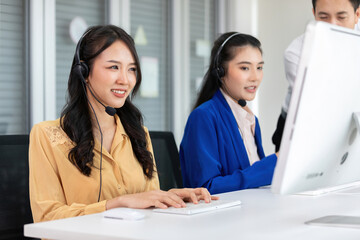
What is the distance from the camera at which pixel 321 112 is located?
1082mm

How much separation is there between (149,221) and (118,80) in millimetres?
741

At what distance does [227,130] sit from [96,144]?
0.65m

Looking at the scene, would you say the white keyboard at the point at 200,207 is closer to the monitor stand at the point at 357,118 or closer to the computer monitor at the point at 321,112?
the computer monitor at the point at 321,112

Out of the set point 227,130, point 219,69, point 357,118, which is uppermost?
point 219,69

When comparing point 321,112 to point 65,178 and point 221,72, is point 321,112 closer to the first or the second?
point 65,178

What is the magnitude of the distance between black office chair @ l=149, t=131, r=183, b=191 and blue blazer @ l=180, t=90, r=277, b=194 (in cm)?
3

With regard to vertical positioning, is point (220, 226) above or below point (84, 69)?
below

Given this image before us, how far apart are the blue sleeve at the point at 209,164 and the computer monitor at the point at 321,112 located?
0.83m

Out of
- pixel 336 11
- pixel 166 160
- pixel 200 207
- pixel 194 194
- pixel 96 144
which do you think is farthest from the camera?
pixel 336 11

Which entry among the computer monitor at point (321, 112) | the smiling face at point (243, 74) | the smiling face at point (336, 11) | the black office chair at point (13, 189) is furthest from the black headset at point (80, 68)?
the smiling face at point (336, 11)

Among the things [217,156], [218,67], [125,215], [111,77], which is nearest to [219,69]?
[218,67]

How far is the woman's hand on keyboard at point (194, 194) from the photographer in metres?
1.54

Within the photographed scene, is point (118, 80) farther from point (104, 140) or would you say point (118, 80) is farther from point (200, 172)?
point (200, 172)

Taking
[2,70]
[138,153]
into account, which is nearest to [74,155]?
[138,153]
